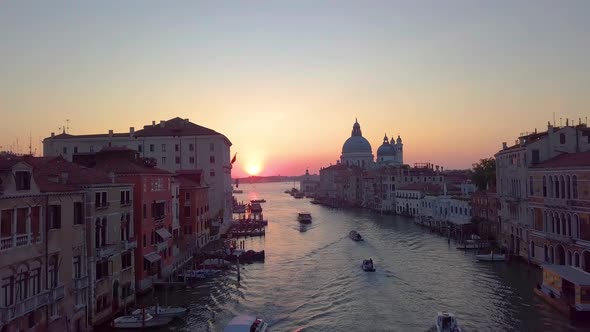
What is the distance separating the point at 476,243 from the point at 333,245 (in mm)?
11252

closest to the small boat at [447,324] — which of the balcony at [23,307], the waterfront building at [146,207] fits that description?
the balcony at [23,307]

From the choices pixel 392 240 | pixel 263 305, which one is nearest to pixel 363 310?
pixel 263 305

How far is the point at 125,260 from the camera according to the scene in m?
23.2

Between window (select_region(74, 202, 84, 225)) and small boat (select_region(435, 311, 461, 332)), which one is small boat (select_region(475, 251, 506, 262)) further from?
window (select_region(74, 202, 84, 225))

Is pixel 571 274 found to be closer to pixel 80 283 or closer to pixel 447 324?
pixel 447 324

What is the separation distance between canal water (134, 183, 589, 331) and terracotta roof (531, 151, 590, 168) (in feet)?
19.7

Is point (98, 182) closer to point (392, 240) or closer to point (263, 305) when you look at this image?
point (263, 305)

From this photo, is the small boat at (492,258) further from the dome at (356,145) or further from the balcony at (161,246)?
the dome at (356,145)

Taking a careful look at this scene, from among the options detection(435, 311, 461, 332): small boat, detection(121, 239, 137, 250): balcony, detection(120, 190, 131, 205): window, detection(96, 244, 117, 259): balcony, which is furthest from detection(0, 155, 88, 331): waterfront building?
detection(435, 311, 461, 332): small boat

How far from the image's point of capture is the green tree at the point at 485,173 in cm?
6244

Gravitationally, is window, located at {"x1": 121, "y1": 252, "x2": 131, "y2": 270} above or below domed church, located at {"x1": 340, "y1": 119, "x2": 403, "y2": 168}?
below

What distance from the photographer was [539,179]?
1187 inches

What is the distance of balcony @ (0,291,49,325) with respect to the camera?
46.9 feet

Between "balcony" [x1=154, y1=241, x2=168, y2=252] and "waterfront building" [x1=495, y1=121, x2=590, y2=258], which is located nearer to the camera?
"balcony" [x1=154, y1=241, x2=168, y2=252]
